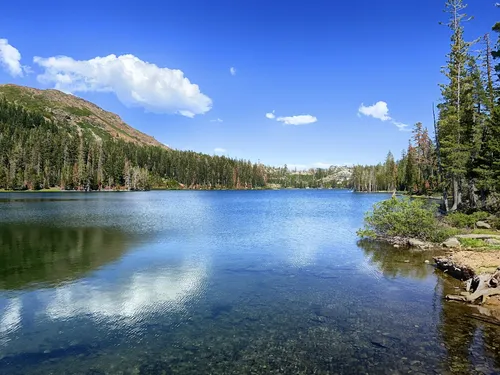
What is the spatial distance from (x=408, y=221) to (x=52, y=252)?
31.9 metres

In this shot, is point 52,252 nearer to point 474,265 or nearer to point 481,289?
point 481,289

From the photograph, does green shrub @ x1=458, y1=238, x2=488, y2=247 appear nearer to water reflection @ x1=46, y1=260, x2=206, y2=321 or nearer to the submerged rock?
the submerged rock

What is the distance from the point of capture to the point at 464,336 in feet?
42.2

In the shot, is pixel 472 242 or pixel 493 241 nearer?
pixel 493 241

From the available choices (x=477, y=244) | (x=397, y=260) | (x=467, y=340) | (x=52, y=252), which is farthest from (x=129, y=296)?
(x=477, y=244)

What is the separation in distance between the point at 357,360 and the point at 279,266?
44.1 ft

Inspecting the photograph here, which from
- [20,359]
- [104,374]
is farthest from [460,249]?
[20,359]

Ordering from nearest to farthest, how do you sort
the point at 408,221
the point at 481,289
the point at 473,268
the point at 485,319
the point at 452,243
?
1. the point at 485,319
2. the point at 481,289
3. the point at 473,268
4. the point at 452,243
5. the point at 408,221

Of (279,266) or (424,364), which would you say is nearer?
(424,364)

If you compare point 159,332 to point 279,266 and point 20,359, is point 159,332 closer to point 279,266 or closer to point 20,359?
point 20,359

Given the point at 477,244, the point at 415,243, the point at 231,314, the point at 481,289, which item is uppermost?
the point at 477,244

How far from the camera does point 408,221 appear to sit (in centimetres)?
3222

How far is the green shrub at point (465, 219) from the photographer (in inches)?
1433

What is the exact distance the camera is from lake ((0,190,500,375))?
11.1 metres
